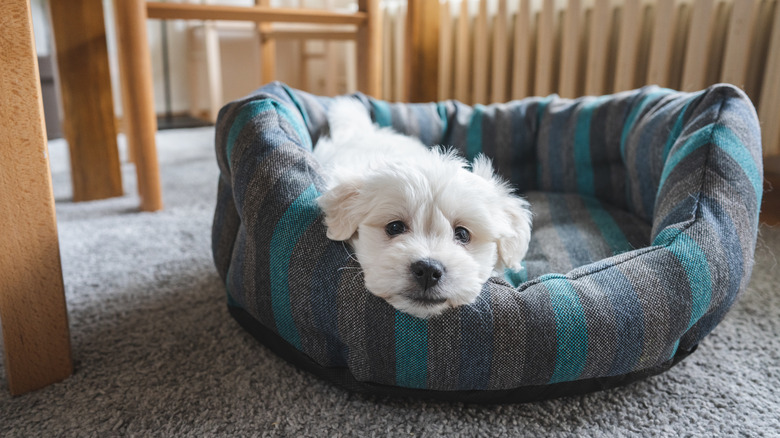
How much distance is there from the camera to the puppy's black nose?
75 cm

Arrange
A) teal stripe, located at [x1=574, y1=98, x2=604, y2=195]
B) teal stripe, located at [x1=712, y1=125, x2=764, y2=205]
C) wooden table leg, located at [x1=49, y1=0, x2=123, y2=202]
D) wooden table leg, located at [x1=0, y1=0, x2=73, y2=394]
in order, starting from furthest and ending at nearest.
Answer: wooden table leg, located at [x1=49, y1=0, x2=123, y2=202], teal stripe, located at [x1=574, y1=98, x2=604, y2=195], teal stripe, located at [x1=712, y1=125, x2=764, y2=205], wooden table leg, located at [x1=0, y1=0, x2=73, y2=394]

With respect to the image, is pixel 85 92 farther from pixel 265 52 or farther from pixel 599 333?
pixel 599 333

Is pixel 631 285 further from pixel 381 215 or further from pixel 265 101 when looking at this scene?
pixel 265 101

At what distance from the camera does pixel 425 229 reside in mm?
862

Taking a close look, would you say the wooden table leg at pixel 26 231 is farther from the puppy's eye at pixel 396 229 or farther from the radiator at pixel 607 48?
the radiator at pixel 607 48

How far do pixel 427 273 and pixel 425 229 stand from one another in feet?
0.40

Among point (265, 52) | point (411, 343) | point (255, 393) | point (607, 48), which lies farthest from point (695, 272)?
point (265, 52)

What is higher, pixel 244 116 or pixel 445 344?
pixel 244 116

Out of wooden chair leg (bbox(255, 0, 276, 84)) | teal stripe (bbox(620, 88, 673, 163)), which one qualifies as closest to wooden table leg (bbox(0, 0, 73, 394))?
teal stripe (bbox(620, 88, 673, 163))

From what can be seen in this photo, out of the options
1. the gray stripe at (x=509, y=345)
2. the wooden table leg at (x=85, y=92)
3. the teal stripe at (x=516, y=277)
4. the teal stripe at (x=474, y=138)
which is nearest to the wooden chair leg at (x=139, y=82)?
the wooden table leg at (x=85, y=92)

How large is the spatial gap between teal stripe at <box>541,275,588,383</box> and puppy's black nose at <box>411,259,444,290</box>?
169mm

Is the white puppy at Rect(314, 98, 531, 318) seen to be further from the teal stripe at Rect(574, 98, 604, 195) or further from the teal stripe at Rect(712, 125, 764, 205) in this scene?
the teal stripe at Rect(574, 98, 604, 195)

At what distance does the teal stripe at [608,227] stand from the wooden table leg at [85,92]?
1.48m

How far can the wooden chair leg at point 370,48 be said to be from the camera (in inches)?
80.7
